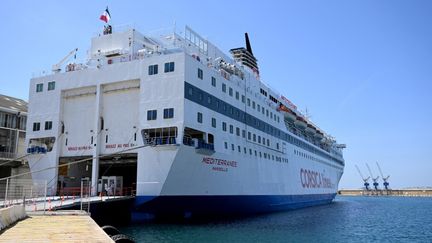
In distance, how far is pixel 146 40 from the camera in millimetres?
29266

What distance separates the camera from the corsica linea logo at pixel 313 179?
149ft

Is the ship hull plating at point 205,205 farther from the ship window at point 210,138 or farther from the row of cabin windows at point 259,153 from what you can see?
the ship window at point 210,138

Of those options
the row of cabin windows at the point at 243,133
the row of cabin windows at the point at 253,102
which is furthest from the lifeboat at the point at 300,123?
the row of cabin windows at the point at 243,133

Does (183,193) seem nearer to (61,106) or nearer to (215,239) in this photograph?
(215,239)

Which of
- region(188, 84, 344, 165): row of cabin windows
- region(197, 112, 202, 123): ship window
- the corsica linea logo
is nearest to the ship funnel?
region(188, 84, 344, 165): row of cabin windows

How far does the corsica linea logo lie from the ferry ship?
12747 millimetres

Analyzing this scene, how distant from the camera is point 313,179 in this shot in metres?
50.3

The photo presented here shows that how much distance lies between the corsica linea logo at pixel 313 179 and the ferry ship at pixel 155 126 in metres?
12.7

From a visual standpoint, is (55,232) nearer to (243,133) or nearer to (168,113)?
(168,113)

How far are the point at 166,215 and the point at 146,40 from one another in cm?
1358

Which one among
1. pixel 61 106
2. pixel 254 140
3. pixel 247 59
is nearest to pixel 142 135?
pixel 61 106

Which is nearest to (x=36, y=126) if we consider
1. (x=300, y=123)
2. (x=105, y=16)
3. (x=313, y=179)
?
(x=105, y=16)

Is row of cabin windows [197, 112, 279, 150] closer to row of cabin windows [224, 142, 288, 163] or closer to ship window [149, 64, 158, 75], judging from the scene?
row of cabin windows [224, 142, 288, 163]

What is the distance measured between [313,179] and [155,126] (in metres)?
32.4
